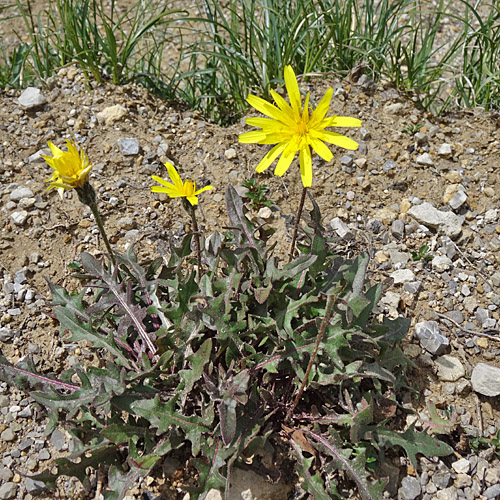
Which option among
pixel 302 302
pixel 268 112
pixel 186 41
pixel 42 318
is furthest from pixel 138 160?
pixel 186 41

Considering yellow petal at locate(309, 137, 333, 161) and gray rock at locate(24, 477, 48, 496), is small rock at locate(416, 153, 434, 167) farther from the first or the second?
gray rock at locate(24, 477, 48, 496)

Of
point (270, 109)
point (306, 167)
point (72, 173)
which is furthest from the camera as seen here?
point (270, 109)

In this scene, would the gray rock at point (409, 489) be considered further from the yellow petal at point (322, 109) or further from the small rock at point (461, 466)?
the yellow petal at point (322, 109)

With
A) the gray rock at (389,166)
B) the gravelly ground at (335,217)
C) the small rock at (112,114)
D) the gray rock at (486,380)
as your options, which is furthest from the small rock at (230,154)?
the gray rock at (486,380)

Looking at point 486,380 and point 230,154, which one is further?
point 230,154

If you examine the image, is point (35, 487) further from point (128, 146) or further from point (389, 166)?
point (389, 166)

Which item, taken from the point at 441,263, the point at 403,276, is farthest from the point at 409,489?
the point at 441,263

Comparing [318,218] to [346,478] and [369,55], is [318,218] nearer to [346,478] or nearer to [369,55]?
[346,478]
